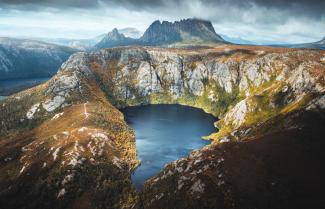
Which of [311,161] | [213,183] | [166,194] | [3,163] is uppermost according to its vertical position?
[311,161]

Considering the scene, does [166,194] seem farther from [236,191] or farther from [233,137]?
[233,137]

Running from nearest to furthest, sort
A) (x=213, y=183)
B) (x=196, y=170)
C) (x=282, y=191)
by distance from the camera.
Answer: (x=282, y=191)
(x=213, y=183)
(x=196, y=170)

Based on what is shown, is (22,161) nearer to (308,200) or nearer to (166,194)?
(166,194)

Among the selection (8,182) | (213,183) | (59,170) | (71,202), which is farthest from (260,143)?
(8,182)

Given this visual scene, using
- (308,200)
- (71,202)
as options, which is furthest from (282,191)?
(71,202)

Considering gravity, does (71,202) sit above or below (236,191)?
below

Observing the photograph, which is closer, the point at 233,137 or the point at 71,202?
the point at 71,202

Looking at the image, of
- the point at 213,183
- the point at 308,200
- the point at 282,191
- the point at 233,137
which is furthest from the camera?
the point at 233,137

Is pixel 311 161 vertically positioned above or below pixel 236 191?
above

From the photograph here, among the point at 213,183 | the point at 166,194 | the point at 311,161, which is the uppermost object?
the point at 311,161
